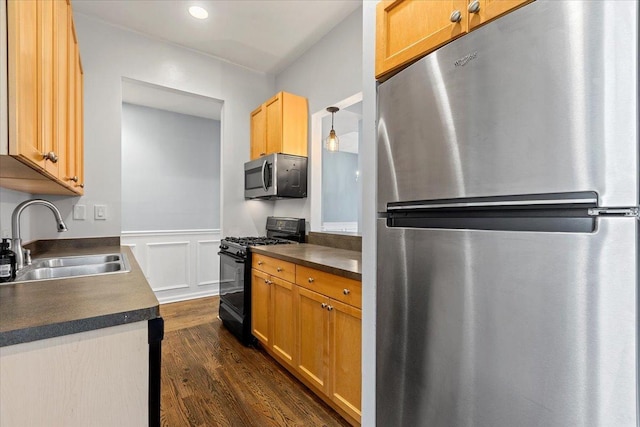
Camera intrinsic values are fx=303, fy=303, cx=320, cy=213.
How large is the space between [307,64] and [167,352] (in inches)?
116

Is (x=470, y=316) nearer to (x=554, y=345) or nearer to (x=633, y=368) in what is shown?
(x=554, y=345)

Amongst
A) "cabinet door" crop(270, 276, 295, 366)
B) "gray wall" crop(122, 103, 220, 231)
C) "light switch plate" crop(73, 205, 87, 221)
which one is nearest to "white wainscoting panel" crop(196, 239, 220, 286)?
"gray wall" crop(122, 103, 220, 231)

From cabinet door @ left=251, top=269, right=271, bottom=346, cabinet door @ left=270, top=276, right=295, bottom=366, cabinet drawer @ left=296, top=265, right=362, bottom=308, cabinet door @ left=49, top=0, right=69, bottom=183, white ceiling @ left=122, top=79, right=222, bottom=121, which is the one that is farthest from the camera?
white ceiling @ left=122, top=79, right=222, bottom=121

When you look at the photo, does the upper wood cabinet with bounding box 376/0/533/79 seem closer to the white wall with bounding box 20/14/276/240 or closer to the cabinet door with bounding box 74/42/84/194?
the cabinet door with bounding box 74/42/84/194

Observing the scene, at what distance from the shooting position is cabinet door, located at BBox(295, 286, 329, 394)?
5.88 ft

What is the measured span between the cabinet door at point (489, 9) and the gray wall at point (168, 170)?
4.24 m

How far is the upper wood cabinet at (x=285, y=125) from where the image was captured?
2938 millimetres

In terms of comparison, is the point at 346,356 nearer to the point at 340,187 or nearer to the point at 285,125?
the point at 285,125

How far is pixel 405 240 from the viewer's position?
114 centimetres

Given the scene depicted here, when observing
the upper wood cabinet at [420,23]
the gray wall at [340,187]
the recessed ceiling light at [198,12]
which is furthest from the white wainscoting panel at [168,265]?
the upper wood cabinet at [420,23]

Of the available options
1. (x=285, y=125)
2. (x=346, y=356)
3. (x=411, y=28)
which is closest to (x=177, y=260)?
(x=285, y=125)

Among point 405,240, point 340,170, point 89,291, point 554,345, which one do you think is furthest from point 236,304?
point 340,170

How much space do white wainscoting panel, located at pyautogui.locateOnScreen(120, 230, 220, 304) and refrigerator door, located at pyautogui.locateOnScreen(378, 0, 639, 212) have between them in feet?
12.1

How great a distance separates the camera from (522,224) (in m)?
0.83
